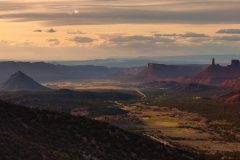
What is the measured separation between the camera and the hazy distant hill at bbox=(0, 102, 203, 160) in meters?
70.3

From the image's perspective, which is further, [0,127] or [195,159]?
[195,159]

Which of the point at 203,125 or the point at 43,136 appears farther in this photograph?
the point at 203,125

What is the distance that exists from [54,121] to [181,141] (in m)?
60.8

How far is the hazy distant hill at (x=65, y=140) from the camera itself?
7029 cm

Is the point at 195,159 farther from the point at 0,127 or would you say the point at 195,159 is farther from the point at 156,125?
the point at 156,125

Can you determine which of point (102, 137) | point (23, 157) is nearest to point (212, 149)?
point (102, 137)

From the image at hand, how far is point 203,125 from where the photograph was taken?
18450cm

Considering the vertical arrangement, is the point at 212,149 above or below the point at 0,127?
below

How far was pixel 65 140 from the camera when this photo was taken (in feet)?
261

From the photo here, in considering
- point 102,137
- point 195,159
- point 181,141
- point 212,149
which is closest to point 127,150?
point 102,137

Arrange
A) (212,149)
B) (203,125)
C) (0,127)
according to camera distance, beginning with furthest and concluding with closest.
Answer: (203,125) → (212,149) → (0,127)

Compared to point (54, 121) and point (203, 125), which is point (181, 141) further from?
point (54, 121)

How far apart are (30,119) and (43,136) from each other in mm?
7401

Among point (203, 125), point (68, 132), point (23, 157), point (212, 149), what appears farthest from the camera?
point (203, 125)
